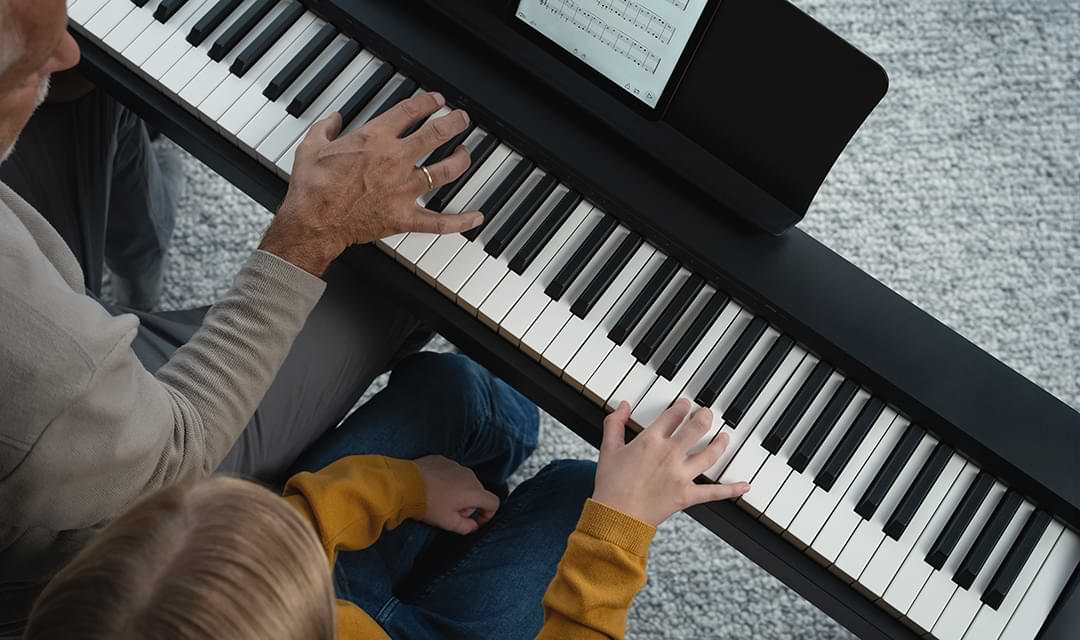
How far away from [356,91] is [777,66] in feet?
1.83

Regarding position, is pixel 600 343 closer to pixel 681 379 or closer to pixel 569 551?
pixel 681 379

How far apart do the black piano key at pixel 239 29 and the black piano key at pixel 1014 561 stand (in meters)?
1.18

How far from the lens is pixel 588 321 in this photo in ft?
4.30

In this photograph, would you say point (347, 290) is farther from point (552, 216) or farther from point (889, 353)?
point (889, 353)

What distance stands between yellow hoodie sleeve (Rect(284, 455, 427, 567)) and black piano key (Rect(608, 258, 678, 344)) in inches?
13.1

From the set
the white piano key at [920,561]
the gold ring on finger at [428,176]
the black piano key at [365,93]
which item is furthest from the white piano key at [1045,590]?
the black piano key at [365,93]

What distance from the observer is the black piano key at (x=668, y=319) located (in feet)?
4.26

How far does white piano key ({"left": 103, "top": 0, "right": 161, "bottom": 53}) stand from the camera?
1.40 m

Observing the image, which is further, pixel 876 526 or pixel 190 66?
pixel 190 66

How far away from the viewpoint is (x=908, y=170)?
2.12 metres

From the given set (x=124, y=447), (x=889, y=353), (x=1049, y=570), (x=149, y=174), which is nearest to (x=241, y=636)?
(x=124, y=447)

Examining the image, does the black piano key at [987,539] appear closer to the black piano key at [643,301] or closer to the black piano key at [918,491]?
the black piano key at [918,491]

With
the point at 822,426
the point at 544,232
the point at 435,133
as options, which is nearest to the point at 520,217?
the point at 544,232

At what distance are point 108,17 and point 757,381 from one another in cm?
99
